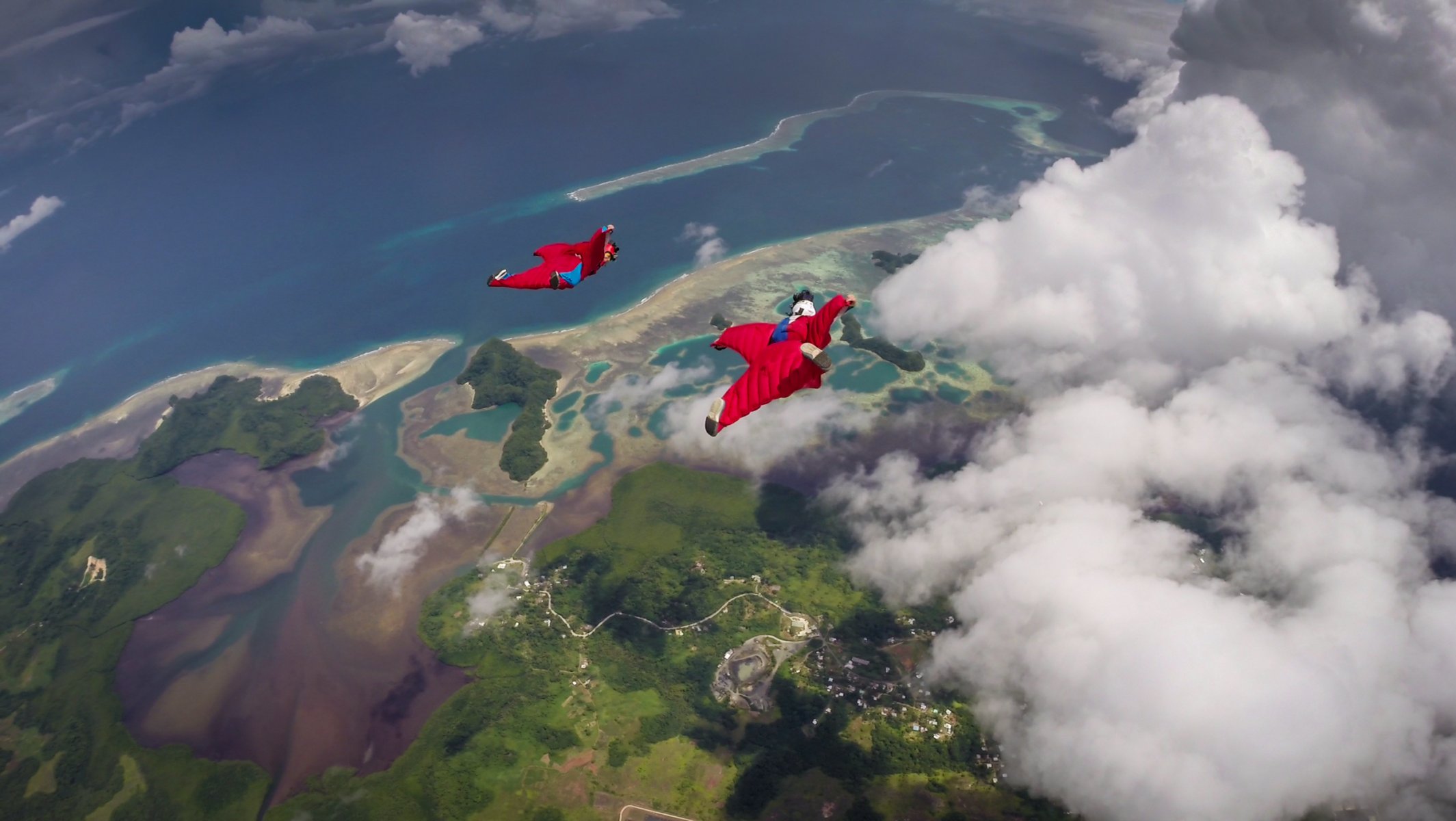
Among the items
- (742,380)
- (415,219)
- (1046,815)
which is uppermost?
(742,380)

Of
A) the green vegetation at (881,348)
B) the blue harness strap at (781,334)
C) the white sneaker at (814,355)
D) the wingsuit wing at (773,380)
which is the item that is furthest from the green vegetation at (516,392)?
the white sneaker at (814,355)

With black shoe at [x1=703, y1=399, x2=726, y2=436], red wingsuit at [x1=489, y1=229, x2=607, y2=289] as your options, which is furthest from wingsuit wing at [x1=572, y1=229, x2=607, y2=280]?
black shoe at [x1=703, y1=399, x2=726, y2=436]

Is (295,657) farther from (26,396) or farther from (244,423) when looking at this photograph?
(26,396)

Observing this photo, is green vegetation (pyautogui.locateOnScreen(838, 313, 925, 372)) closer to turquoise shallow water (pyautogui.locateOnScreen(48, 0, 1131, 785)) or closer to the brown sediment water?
turquoise shallow water (pyautogui.locateOnScreen(48, 0, 1131, 785))

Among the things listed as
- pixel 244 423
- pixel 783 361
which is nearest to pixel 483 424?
pixel 244 423

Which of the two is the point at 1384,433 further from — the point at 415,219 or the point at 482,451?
the point at 415,219

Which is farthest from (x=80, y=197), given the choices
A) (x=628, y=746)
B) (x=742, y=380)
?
(x=742, y=380)

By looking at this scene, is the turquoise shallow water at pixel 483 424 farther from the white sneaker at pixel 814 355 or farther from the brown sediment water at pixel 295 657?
the white sneaker at pixel 814 355
